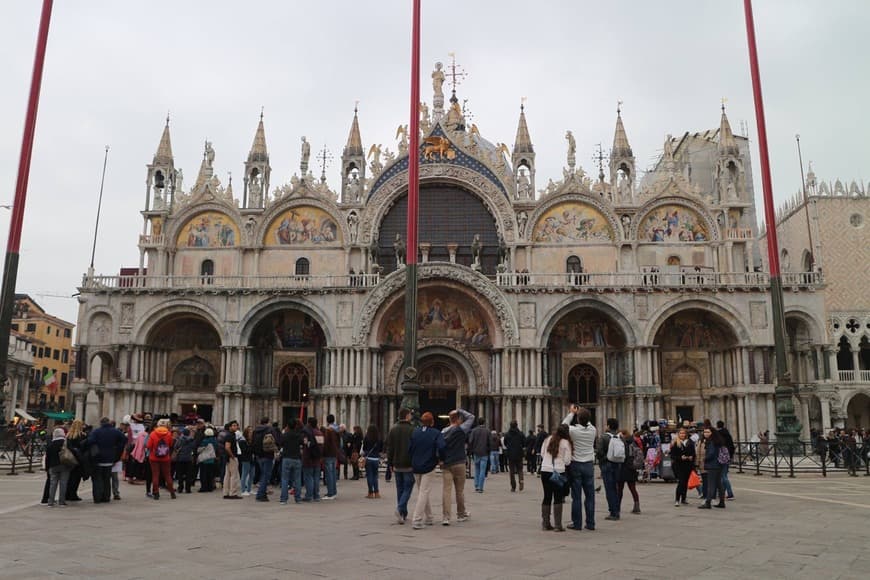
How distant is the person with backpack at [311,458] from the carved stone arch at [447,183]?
78.4 ft

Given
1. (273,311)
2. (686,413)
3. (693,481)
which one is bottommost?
(693,481)

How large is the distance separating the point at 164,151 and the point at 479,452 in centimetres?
3113

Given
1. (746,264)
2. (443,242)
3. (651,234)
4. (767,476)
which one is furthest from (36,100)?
(746,264)

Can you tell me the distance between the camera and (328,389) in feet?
119

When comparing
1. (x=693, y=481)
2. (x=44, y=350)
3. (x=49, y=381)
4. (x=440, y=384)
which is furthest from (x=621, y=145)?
(x=44, y=350)

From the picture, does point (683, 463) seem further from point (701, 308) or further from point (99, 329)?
point (99, 329)

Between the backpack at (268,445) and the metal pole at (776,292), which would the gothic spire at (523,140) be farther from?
the backpack at (268,445)

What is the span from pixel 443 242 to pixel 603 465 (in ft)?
91.2

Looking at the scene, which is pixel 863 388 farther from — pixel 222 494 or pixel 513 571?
pixel 513 571

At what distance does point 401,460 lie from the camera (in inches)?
539

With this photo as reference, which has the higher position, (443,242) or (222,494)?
(443,242)

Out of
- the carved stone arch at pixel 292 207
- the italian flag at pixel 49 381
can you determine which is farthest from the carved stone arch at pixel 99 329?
the italian flag at pixel 49 381

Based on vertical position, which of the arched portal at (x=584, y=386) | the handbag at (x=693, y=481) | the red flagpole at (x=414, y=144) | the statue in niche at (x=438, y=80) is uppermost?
the statue in niche at (x=438, y=80)

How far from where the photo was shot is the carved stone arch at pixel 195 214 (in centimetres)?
4122
